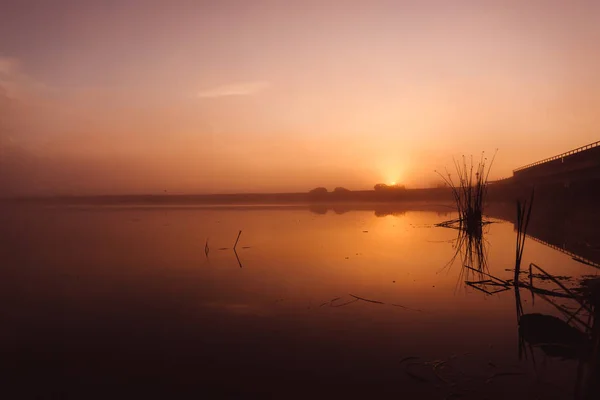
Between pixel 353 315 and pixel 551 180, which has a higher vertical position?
pixel 551 180

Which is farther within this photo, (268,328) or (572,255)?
(572,255)

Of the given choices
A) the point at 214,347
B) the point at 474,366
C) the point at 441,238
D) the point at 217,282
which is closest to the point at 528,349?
the point at 474,366

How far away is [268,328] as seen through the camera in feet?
21.4

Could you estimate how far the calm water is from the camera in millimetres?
4676

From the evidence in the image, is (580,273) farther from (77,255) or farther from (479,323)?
(77,255)

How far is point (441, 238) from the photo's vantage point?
17594 mm

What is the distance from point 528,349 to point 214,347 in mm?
4460

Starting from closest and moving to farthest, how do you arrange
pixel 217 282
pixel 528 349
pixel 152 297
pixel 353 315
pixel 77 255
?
1. pixel 528 349
2. pixel 353 315
3. pixel 152 297
4. pixel 217 282
5. pixel 77 255

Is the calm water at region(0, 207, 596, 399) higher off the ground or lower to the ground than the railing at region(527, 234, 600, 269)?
lower

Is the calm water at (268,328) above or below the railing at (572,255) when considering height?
below

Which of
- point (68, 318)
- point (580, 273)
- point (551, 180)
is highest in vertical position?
point (551, 180)

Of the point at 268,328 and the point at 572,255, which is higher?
the point at 572,255

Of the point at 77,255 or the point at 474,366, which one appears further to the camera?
the point at 77,255

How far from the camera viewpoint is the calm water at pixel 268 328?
4.68 metres
